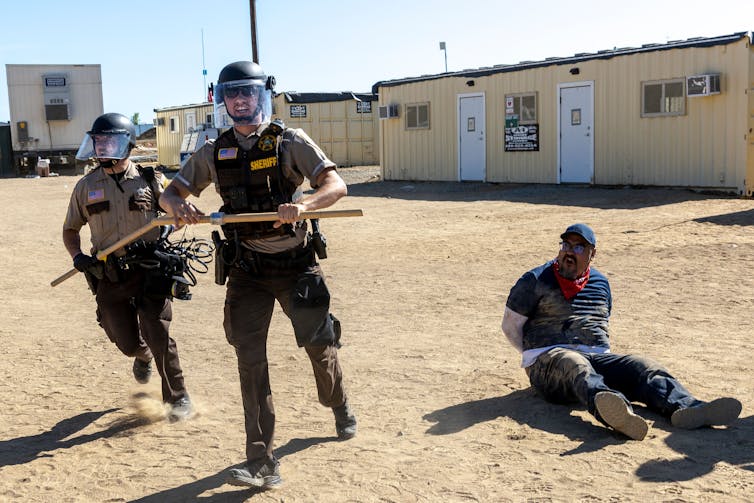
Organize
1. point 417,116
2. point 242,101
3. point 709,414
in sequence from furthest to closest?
point 417,116
point 709,414
point 242,101

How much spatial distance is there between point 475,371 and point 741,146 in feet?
43.7

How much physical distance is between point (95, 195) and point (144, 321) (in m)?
0.79

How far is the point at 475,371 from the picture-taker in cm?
604

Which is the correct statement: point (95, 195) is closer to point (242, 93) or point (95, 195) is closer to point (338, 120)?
point (242, 93)

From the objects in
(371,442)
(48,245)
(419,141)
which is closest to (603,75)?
(419,141)

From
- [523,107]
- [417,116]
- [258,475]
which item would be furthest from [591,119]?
[258,475]

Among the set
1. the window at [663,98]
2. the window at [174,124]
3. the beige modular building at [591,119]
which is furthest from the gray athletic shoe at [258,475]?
the window at [174,124]

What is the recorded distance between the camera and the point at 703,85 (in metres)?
17.7

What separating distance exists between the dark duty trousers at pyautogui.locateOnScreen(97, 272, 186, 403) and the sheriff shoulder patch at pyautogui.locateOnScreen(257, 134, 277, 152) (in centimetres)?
148

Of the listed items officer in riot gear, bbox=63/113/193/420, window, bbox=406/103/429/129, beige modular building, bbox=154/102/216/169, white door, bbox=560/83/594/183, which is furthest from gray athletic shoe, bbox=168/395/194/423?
beige modular building, bbox=154/102/216/169

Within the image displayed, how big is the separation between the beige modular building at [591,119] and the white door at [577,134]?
0.02 meters

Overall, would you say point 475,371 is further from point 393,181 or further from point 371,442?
point 393,181

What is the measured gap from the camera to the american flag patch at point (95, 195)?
5258mm

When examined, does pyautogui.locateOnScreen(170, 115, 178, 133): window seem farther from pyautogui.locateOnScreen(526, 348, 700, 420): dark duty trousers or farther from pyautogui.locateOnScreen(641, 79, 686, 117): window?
pyautogui.locateOnScreen(526, 348, 700, 420): dark duty trousers
